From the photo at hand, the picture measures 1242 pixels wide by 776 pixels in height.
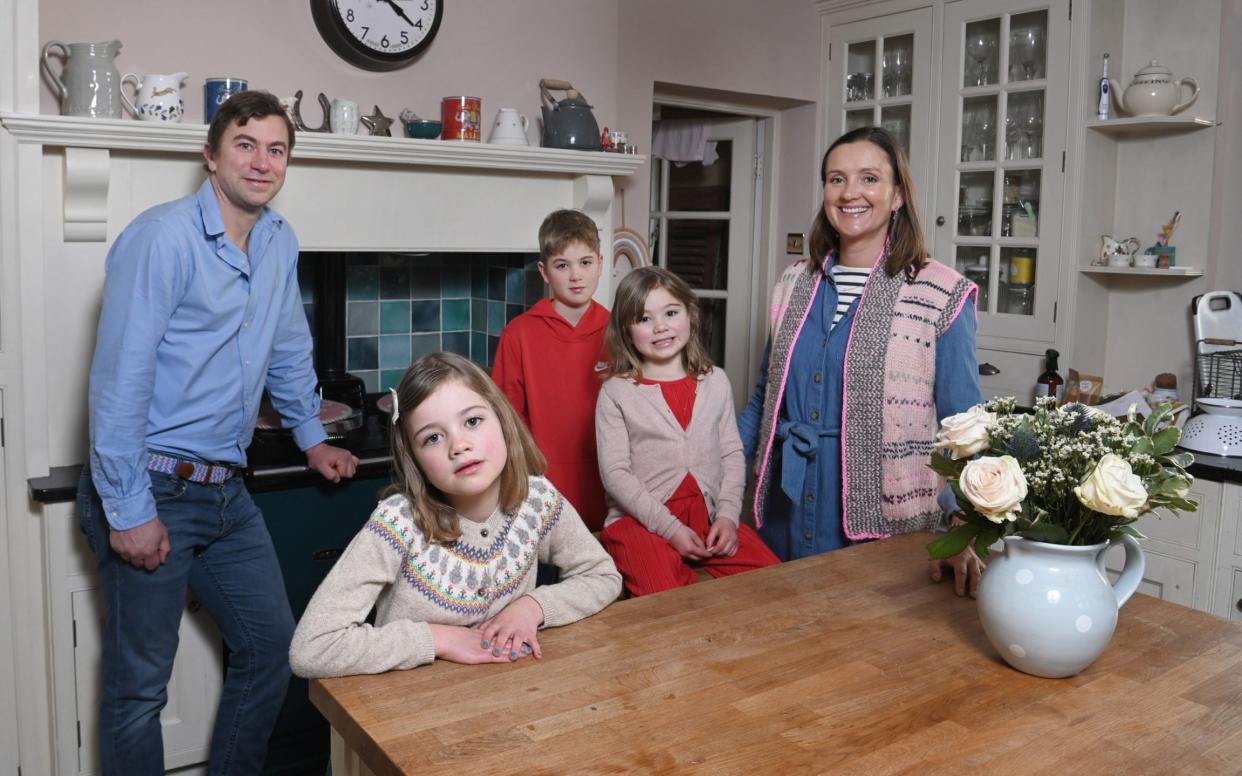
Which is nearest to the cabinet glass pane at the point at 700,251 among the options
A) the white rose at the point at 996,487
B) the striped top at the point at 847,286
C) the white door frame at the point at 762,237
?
the white door frame at the point at 762,237

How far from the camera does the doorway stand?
186 inches

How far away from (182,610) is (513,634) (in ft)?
3.63

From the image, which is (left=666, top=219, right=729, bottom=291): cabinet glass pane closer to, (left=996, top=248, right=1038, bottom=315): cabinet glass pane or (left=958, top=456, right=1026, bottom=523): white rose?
(left=996, top=248, right=1038, bottom=315): cabinet glass pane

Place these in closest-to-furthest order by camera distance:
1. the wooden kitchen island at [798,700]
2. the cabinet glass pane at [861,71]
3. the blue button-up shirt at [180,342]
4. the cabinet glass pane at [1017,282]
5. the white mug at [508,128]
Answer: the wooden kitchen island at [798,700]
the blue button-up shirt at [180,342]
the white mug at [508,128]
the cabinet glass pane at [1017,282]
the cabinet glass pane at [861,71]

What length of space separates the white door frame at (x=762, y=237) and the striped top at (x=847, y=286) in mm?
2502

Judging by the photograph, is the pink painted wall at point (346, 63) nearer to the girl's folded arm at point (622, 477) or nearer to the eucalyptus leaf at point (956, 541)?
the girl's folded arm at point (622, 477)

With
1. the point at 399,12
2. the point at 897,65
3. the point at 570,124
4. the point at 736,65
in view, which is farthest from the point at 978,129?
the point at 399,12

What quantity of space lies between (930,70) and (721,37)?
0.80m

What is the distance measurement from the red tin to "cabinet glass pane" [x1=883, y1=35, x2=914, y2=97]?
2.03m

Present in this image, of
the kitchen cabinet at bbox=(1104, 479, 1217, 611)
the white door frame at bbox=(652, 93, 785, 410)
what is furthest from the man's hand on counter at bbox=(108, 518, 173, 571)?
the white door frame at bbox=(652, 93, 785, 410)

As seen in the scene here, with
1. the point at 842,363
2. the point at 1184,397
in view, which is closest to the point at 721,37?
the point at 1184,397

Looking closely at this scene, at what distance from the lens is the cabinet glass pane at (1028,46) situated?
3826 mm

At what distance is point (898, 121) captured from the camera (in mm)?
4340

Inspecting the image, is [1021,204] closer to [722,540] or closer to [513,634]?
[722,540]
